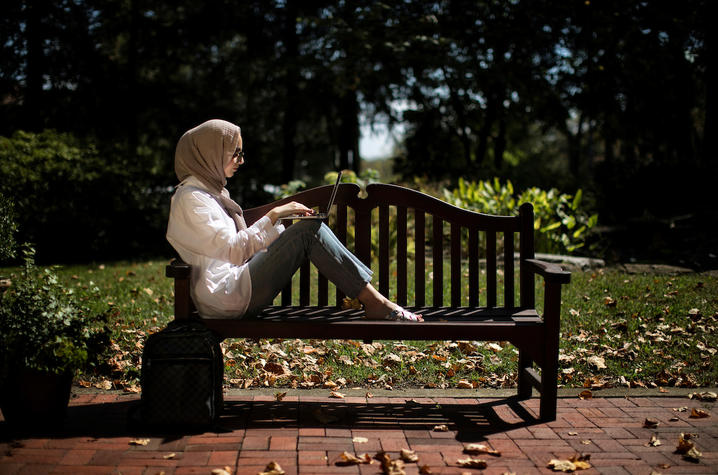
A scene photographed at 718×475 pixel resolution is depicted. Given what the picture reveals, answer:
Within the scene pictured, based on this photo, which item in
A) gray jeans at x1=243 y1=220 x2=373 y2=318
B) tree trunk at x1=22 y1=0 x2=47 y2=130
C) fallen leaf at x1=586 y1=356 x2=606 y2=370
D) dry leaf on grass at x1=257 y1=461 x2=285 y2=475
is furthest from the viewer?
tree trunk at x1=22 y1=0 x2=47 y2=130

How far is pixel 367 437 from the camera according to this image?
367 cm

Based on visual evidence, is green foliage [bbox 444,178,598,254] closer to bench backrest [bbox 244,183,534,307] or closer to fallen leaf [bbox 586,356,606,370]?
fallen leaf [bbox 586,356,606,370]

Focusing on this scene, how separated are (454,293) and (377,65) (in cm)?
1246

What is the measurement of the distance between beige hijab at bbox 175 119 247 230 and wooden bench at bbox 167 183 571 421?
1.72ft

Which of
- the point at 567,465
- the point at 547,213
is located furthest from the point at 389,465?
the point at 547,213

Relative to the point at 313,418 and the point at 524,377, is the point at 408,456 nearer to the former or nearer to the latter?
the point at 313,418

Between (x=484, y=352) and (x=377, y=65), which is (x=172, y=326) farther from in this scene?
(x=377, y=65)

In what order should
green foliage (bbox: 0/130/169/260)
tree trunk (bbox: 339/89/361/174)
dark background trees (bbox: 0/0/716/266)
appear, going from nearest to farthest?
green foliage (bbox: 0/130/169/260)
dark background trees (bbox: 0/0/716/266)
tree trunk (bbox: 339/89/361/174)

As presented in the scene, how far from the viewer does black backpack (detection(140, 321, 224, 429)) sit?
3648 mm

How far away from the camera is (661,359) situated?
5121 millimetres

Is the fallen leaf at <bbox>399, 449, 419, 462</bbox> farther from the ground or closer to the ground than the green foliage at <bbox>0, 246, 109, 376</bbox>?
closer to the ground

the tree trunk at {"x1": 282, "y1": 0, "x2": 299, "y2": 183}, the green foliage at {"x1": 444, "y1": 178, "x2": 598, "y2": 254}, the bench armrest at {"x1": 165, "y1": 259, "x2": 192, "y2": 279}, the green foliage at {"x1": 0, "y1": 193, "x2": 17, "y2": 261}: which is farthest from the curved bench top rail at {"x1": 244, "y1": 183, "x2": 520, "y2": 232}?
the tree trunk at {"x1": 282, "y1": 0, "x2": 299, "y2": 183}

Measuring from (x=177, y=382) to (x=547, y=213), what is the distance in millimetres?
7570

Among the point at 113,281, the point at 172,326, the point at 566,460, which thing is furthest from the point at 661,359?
the point at 113,281
